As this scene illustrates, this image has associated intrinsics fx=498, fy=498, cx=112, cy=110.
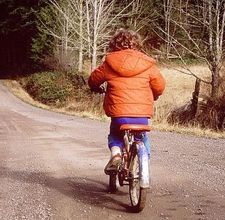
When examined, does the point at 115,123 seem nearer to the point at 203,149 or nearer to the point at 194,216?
the point at 194,216

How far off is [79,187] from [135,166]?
1.35 meters

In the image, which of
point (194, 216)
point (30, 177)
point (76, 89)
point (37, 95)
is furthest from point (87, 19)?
point (194, 216)

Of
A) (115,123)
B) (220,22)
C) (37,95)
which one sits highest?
(220,22)

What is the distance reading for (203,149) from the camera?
31.6 ft

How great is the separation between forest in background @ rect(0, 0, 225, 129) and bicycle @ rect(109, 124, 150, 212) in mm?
6080

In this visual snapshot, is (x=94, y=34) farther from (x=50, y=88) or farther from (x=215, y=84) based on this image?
(x=215, y=84)

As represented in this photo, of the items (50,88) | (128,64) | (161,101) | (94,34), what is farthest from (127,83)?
(50,88)

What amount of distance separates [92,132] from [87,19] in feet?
45.4

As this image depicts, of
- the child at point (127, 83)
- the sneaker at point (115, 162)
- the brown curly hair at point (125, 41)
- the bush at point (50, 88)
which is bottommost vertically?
the bush at point (50, 88)

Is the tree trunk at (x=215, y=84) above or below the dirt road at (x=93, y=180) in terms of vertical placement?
above

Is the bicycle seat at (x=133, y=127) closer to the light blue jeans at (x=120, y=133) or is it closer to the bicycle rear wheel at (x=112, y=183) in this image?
the light blue jeans at (x=120, y=133)

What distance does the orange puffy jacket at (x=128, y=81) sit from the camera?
17.1 feet

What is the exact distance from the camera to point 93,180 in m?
6.73

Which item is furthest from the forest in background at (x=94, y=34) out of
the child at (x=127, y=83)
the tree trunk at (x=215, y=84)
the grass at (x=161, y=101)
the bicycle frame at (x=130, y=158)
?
the bicycle frame at (x=130, y=158)
